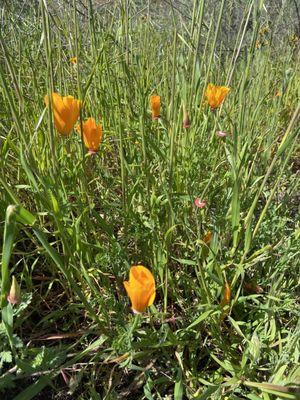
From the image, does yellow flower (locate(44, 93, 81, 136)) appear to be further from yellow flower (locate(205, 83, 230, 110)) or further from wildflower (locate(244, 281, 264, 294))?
wildflower (locate(244, 281, 264, 294))

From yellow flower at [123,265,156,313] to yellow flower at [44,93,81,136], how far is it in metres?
0.31

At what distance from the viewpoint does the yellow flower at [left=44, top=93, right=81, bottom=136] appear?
706 millimetres

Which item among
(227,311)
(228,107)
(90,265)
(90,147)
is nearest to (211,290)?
(227,311)

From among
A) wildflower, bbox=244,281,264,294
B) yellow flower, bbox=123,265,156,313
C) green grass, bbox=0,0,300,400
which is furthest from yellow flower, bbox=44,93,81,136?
wildflower, bbox=244,281,264,294

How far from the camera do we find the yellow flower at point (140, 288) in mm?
590

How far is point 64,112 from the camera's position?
0.71m

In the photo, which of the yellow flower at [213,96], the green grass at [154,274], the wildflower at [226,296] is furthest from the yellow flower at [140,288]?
the yellow flower at [213,96]

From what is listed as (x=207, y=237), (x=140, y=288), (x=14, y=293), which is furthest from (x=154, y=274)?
(x=14, y=293)

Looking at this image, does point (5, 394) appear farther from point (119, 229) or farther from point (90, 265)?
point (119, 229)

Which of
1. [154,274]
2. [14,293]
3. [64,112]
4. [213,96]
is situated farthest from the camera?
[213,96]

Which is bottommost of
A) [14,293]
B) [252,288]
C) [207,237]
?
[252,288]

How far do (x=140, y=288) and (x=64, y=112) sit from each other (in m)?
0.36

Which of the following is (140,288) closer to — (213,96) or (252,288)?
(252,288)

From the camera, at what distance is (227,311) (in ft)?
2.71
